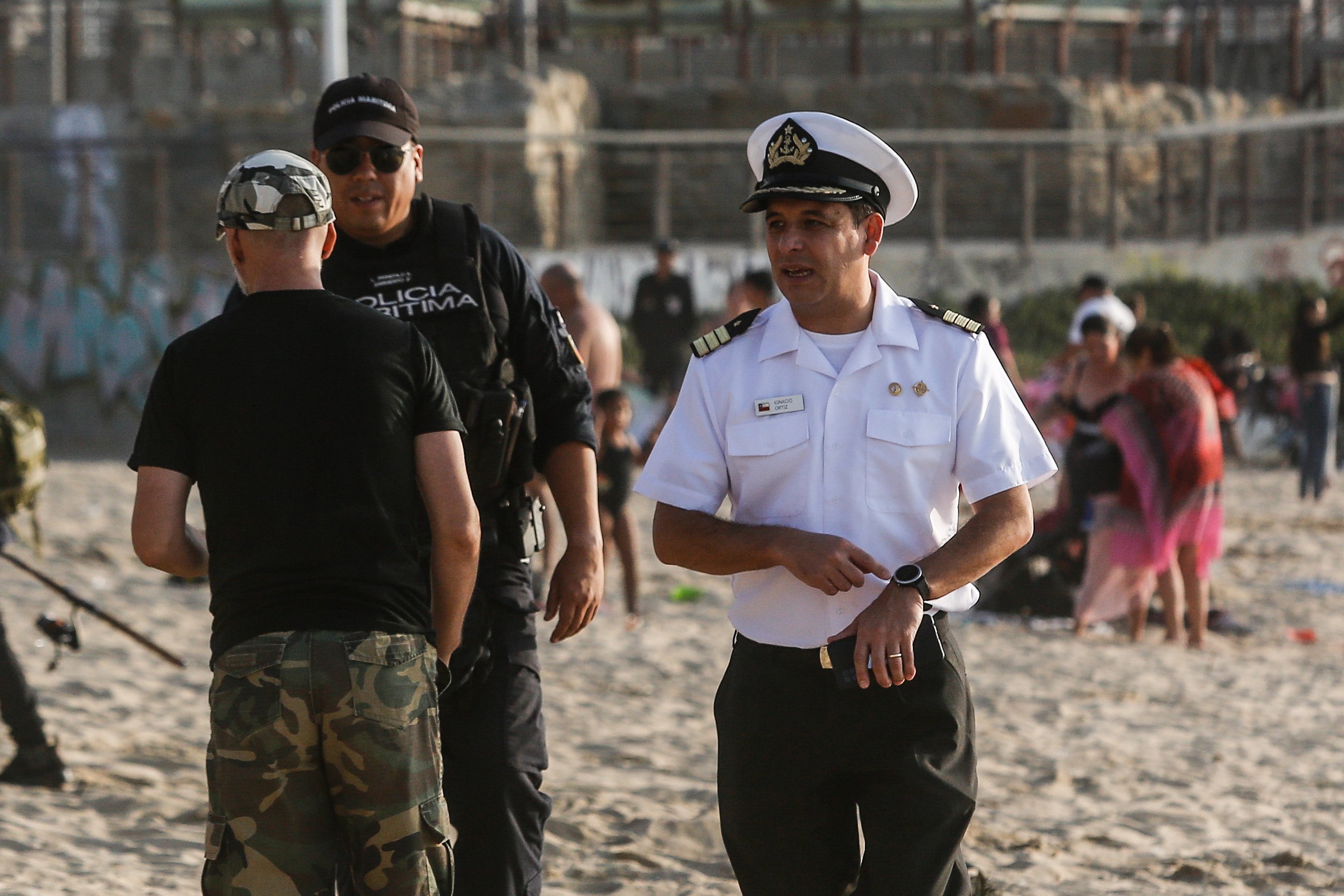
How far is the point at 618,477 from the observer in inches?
318

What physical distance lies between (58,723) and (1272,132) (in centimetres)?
1620

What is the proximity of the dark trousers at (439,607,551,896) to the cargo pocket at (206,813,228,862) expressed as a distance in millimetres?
593

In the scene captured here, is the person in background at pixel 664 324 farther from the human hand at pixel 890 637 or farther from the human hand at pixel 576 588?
the human hand at pixel 890 637

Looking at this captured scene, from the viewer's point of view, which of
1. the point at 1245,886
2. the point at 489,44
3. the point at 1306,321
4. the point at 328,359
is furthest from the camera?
the point at 489,44

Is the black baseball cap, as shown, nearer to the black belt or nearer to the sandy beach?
the black belt

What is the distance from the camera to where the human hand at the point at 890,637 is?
245 centimetres

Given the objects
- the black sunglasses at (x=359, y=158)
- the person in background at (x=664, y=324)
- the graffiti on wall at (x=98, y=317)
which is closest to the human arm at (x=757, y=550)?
the black sunglasses at (x=359, y=158)

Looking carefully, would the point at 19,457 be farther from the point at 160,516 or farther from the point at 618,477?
the point at 618,477

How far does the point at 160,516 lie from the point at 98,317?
52.5 ft

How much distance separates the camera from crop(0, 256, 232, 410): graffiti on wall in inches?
685

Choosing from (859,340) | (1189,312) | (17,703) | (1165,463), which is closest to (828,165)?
(859,340)

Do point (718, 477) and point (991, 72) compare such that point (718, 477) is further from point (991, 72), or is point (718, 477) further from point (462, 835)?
point (991, 72)

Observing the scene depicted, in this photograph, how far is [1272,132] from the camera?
1827 centimetres

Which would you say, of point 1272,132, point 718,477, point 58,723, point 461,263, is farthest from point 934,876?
point 1272,132
